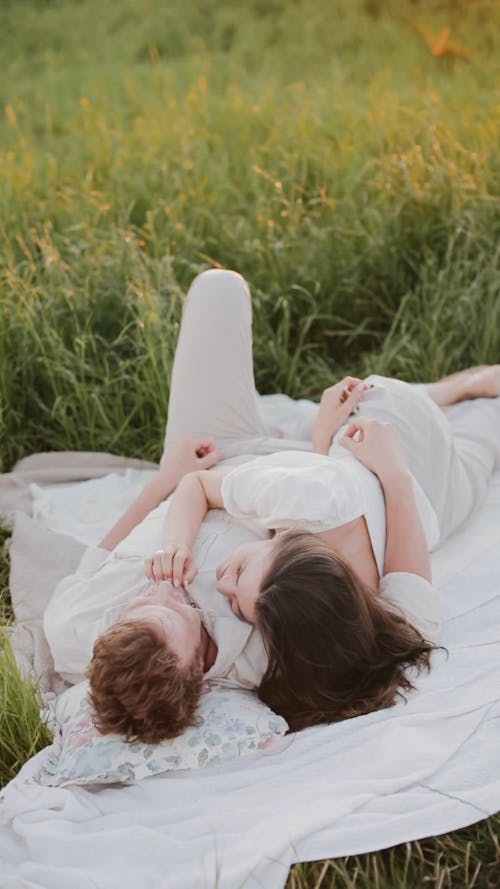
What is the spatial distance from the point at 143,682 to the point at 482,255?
9.23ft

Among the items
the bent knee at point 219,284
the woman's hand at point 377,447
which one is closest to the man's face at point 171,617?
the woman's hand at point 377,447

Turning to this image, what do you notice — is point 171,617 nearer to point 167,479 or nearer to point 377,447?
point 377,447

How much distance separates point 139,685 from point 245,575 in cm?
38

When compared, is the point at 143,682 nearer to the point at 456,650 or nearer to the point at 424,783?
the point at 424,783

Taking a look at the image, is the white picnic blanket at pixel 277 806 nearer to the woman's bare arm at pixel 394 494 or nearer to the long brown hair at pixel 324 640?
the long brown hair at pixel 324 640

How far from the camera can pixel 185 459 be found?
338 centimetres

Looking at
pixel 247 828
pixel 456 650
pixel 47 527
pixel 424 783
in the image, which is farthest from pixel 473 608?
pixel 47 527

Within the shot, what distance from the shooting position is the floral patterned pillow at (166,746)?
244 centimetres

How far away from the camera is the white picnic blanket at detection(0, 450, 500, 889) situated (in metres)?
2.21

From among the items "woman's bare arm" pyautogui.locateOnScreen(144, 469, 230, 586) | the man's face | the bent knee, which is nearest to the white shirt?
"woman's bare arm" pyautogui.locateOnScreen(144, 469, 230, 586)

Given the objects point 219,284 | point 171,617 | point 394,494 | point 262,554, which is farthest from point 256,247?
point 171,617

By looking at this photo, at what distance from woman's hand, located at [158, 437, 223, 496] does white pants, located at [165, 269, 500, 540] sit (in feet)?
0.26

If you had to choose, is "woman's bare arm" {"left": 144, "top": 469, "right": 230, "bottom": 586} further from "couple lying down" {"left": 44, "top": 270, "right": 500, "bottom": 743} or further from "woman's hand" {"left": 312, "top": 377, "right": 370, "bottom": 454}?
"woman's hand" {"left": 312, "top": 377, "right": 370, "bottom": 454}

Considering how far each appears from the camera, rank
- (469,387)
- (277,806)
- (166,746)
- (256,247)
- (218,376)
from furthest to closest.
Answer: (256,247), (469,387), (218,376), (166,746), (277,806)
